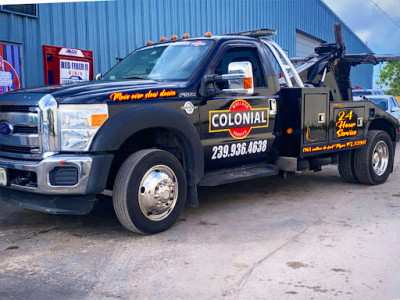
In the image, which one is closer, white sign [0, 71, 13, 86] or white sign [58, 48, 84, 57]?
white sign [0, 71, 13, 86]

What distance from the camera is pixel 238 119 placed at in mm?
5355

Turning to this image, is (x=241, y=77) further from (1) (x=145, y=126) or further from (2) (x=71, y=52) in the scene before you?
(2) (x=71, y=52)

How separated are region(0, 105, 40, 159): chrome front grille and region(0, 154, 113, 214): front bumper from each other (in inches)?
4.1

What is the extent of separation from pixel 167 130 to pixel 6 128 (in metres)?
1.58

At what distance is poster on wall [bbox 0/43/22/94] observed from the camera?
8.10 m

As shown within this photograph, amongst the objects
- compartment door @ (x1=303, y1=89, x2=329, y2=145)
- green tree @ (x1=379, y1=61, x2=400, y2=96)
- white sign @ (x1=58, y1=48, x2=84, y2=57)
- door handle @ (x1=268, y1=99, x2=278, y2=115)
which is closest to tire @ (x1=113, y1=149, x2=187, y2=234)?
door handle @ (x1=268, y1=99, x2=278, y2=115)

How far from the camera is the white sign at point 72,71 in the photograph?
8961 mm

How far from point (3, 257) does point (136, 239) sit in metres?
1.20

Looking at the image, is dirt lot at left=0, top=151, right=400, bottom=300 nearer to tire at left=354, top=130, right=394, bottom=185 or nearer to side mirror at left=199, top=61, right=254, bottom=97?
tire at left=354, top=130, right=394, bottom=185

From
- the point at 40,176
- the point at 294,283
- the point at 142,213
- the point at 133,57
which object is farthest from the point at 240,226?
the point at 133,57

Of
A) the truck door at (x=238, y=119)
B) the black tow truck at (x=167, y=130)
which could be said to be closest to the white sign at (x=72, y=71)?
the black tow truck at (x=167, y=130)

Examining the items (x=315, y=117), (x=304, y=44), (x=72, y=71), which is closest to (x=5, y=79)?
(x=72, y=71)

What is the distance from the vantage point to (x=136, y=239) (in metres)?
4.50

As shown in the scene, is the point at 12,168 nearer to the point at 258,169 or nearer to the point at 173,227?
the point at 173,227
